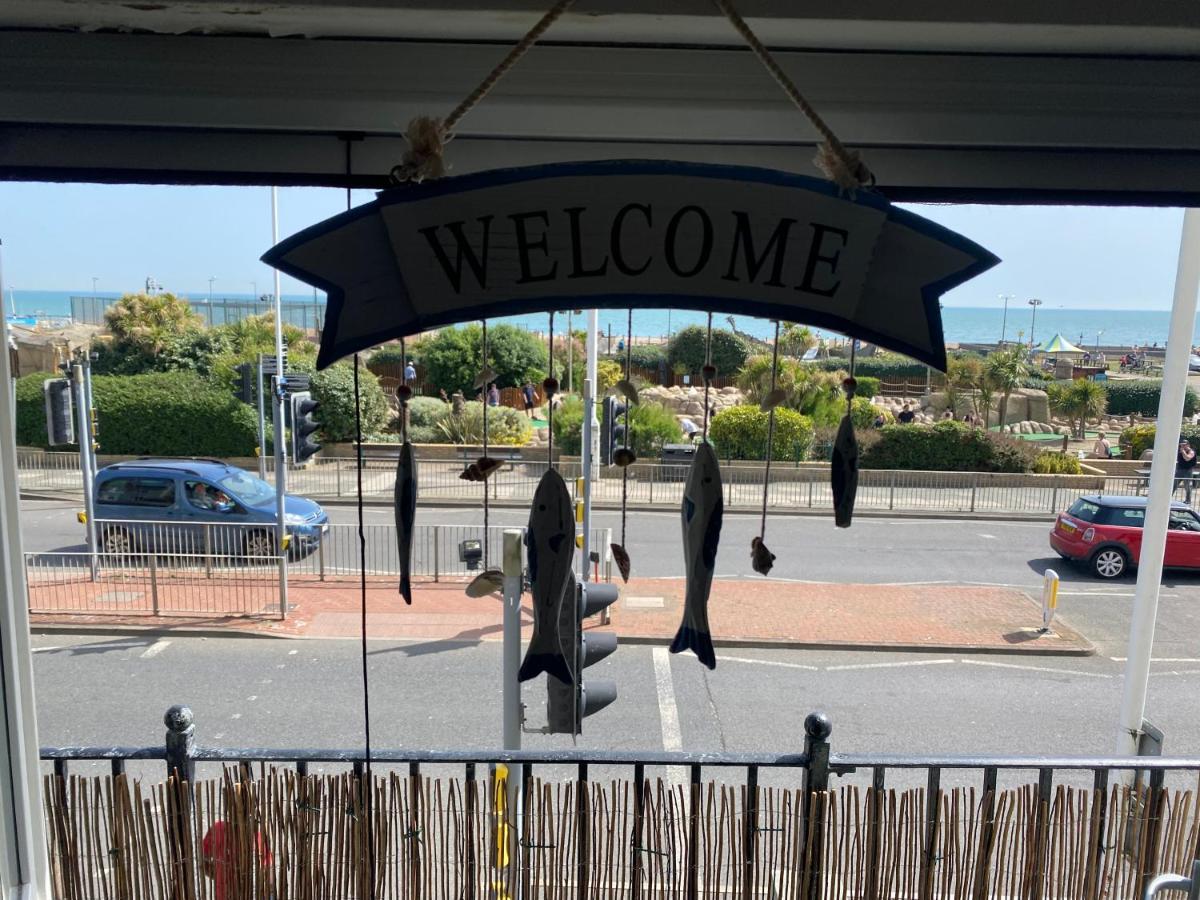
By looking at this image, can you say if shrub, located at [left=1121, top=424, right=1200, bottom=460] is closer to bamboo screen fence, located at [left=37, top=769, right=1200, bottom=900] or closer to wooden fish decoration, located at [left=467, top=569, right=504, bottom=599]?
bamboo screen fence, located at [left=37, top=769, right=1200, bottom=900]

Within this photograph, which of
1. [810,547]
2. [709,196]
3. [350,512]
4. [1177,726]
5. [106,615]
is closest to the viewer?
[709,196]

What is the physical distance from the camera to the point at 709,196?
1226 mm

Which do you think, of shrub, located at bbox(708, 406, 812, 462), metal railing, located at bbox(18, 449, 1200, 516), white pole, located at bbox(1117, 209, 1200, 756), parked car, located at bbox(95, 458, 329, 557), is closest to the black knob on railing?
white pole, located at bbox(1117, 209, 1200, 756)

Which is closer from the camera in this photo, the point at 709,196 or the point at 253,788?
the point at 709,196

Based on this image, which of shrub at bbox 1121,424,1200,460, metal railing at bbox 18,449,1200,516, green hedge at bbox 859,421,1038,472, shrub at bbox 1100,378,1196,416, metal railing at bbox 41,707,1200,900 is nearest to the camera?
metal railing at bbox 41,707,1200,900

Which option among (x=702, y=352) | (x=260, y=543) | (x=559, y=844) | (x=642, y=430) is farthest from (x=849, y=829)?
(x=702, y=352)

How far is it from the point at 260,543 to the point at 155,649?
246cm

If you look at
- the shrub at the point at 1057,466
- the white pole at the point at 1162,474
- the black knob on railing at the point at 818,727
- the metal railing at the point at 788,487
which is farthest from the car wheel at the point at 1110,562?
the black knob on railing at the point at 818,727

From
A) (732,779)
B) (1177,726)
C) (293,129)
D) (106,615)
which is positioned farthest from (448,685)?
(293,129)

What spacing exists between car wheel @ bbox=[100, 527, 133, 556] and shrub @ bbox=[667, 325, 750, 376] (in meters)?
15.7

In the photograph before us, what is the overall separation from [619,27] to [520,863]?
2604 mm

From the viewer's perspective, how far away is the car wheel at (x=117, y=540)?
11070 millimetres

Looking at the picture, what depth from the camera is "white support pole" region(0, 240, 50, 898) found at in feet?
6.63

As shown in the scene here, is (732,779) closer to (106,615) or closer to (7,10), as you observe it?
(7,10)
